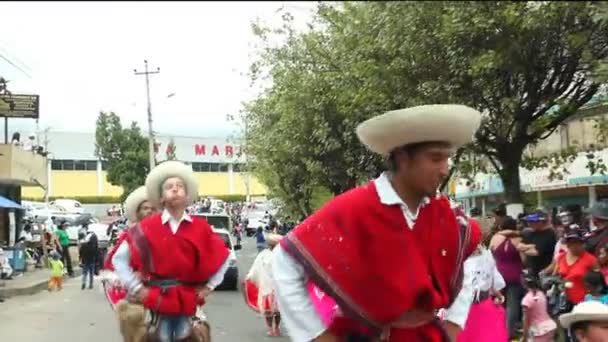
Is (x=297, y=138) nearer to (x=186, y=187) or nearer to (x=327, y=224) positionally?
(x=186, y=187)

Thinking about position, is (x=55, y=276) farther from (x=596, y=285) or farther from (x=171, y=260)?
(x=171, y=260)

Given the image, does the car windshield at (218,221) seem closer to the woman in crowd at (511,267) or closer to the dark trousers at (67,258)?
the dark trousers at (67,258)

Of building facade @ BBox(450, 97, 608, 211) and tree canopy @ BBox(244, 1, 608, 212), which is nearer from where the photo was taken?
tree canopy @ BBox(244, 1, 608, 212)

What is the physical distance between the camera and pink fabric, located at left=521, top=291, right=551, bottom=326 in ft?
28.1

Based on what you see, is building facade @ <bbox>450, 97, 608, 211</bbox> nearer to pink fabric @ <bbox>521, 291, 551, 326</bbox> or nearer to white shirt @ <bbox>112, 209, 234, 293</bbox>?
pink fabric @ <bbox>521, 291, 551, 326</bbox>

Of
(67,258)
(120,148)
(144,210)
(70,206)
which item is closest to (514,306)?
(144,210)

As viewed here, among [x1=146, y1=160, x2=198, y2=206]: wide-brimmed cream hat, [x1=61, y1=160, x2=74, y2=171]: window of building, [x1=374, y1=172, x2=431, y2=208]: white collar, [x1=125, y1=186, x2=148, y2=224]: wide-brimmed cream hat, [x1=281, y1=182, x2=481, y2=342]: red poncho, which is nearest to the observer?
[x1=281, y1=182, x2=481, y2=342]: red poncho

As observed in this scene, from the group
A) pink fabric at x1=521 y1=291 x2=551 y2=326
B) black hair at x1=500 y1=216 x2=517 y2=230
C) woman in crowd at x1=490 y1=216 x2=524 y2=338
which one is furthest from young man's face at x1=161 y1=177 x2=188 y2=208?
black hair at x1=500 y1=216 x2=517 y2=230

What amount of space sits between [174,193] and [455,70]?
223 inches

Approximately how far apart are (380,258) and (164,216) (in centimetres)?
271

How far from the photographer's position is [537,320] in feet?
28.1

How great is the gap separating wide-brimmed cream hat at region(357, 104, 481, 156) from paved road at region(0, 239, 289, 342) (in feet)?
29.1

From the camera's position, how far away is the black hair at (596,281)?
732 cm

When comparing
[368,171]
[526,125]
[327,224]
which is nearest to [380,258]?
[327,224]
